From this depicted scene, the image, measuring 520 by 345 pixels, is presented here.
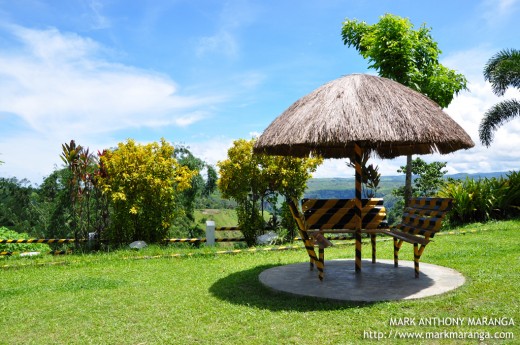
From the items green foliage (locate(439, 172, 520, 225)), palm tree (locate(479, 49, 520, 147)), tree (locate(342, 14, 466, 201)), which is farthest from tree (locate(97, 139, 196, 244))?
palm tree (locate(479, 49, 520, 147))

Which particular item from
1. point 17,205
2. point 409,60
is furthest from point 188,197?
point 17,205

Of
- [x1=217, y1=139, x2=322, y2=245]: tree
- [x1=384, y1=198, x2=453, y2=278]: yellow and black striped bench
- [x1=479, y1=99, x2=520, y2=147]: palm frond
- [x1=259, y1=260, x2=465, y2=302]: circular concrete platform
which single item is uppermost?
[x1=479, y1=99, x2=520, y2=147]: palm frond

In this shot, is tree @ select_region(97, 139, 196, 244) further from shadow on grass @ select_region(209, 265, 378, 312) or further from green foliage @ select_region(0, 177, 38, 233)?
green foliage @ select_region(0, 177, 38, 233)

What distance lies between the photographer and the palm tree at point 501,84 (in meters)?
20.8

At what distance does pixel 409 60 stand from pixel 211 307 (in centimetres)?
1699

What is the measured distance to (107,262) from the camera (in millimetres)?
9789

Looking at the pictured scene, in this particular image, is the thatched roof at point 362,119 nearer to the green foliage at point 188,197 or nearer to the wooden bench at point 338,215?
the wooden bench at point 338,215

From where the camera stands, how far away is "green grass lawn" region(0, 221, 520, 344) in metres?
4.55

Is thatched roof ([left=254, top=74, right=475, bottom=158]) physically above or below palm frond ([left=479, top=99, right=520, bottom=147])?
below

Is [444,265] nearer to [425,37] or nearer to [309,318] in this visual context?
[309,318]

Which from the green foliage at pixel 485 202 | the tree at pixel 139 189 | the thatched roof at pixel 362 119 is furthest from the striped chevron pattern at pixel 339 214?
the green foliage at pixel 485 202

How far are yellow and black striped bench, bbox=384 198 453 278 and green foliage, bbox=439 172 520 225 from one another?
810cm

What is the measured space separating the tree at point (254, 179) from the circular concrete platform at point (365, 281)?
482 cm

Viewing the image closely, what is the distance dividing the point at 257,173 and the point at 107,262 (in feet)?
15.3
